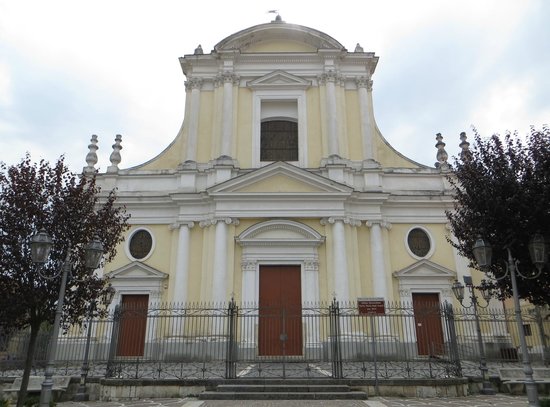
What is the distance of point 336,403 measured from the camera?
34.0ft

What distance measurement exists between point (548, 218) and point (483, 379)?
16.3 ft

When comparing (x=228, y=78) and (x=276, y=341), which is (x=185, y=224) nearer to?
(x=276, y=341)

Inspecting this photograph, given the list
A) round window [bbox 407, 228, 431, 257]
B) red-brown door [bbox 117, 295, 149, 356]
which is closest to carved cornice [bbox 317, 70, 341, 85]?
round window [bbox 407, 228, 431, 257]

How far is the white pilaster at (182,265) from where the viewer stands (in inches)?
712

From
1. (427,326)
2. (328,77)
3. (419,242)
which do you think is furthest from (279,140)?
(427,326)

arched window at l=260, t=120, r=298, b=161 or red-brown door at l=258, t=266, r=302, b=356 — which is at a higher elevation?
arched window at l=260, t=120, r=298, b=161

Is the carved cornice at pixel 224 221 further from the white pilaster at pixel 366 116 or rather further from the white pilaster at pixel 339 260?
the white pilaster at pixel 366 116

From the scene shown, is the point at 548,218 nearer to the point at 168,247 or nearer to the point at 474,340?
the point at 474,340

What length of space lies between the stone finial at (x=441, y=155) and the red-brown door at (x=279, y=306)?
8.17 m

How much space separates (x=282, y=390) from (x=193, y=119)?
13.6 meters

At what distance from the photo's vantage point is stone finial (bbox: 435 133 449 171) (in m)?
20.7

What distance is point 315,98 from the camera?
2155 centimetres

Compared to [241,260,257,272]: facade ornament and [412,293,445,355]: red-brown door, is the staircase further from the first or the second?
[412,293,445,355]: red-brown door

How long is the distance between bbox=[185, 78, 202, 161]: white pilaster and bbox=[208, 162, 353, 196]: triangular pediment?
9.34ft
